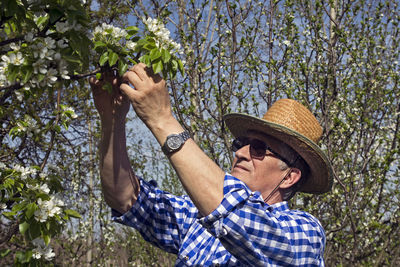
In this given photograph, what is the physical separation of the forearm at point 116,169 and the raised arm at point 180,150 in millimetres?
440

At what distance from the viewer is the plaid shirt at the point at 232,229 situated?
1618mm

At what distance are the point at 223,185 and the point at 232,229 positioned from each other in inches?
6.4

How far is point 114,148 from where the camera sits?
7.08 ft

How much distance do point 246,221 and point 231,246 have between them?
0.12m

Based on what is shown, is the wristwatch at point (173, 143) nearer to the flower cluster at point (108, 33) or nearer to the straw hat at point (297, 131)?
the flower cluster at point (108, 33)

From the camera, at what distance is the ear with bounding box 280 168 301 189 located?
2.38 meters

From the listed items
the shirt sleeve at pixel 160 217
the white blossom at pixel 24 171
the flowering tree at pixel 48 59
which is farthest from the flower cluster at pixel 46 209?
the shirt sleeve at pixel 160 217

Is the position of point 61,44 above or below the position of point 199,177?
above

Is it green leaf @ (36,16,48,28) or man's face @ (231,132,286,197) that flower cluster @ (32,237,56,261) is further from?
man's face @ (231,132,286,197)

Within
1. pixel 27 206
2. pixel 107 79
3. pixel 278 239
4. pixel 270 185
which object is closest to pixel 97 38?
pixel 107 79

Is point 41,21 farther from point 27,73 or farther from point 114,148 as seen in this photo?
point 114,148

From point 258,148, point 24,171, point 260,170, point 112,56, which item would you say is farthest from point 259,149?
point 24,171

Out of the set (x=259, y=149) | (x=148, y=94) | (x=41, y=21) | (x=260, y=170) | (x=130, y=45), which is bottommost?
(x=260, y=170)

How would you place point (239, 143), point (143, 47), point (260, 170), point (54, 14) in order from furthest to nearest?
1. point (239, 143)
2. point (260, 170)
3. point (143, 47)
4. point (54, 14)
